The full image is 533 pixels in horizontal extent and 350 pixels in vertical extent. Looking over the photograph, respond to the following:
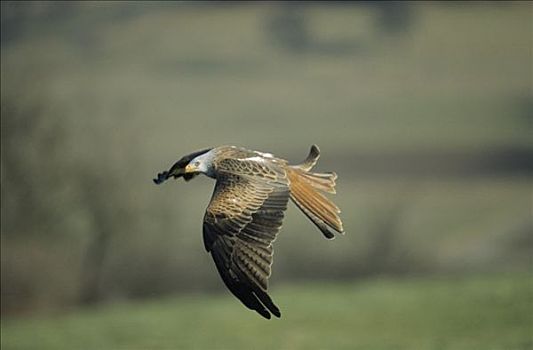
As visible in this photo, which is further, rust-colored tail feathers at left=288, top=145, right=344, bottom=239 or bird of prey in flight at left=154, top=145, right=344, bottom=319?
rust-colored tail feathers at left=288, top=145, right=344, bottom=239

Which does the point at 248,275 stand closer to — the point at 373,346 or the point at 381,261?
the point at 373,346

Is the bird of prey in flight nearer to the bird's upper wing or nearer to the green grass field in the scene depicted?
the bird's upper wing

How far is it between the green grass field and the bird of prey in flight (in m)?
4.30

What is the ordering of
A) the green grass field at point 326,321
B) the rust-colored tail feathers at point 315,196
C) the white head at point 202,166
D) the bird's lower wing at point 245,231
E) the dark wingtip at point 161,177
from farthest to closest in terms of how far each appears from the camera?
1. the green grass field at point 326,321
2. the dark wingtip at point 161,177
3. the white head at point 202,166
4. the rust-colored tail feathers at point 315,196
5. the bird's lower wing at point 245,231

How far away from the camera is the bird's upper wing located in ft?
20.1

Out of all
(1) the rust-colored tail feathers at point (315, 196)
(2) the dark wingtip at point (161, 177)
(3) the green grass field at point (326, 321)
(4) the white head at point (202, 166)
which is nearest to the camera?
Answer: (1) the rust-colored tail feathers at point (315, 196)

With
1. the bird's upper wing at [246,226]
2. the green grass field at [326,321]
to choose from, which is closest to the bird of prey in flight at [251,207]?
the bird's upper wing at [246,226]

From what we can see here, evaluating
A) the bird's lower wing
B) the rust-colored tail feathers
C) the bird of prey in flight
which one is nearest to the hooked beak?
the bird of prey in flight

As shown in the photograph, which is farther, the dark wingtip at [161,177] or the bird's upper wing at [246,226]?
the dark wingtip at [161,177]

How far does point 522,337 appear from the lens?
1127 cm

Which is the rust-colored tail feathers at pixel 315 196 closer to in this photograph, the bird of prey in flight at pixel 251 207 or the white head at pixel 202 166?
the bird of prey in flight at pixel 251 207

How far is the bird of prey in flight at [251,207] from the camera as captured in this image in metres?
6.16

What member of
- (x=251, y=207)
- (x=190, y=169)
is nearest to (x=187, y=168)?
(x=190, y=169)

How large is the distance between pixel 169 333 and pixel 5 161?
4.39 meters
